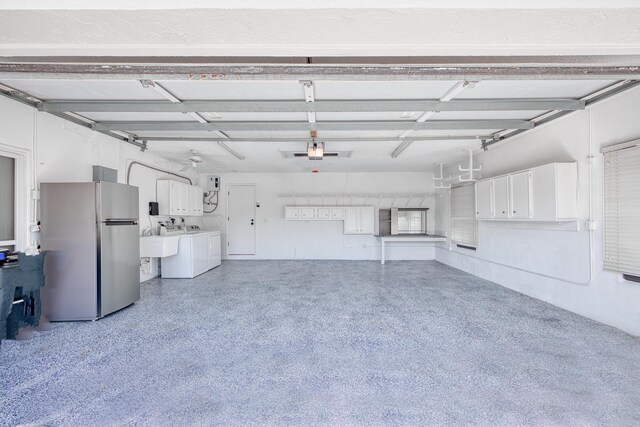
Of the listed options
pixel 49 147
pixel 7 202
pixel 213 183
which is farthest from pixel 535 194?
pixel 213 183

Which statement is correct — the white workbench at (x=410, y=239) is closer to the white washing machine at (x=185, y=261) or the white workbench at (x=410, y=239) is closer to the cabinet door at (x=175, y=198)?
the white washing machine at (x=185, y=261)

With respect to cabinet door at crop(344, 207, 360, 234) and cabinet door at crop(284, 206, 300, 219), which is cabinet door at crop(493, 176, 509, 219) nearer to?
cabinet door at crop(344, 207, 360, 234)

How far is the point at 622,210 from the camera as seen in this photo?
3.06 meters

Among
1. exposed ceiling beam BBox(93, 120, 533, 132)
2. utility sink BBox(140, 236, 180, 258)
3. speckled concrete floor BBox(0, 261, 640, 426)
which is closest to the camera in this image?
speckled concrete floor BBox(0, 261, 640, 426)

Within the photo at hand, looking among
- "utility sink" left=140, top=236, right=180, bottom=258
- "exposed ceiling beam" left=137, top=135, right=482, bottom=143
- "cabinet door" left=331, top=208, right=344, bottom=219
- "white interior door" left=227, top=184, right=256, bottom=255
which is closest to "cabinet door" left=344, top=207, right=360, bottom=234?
"cabinet door" left=331, top=208, right=344, bottom=219

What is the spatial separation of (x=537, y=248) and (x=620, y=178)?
148 centimetres

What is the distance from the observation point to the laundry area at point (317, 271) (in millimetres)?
1567

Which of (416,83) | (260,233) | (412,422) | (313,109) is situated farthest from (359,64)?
(260,233)

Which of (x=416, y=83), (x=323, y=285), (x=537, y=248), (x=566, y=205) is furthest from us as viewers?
(x=323, y=285)

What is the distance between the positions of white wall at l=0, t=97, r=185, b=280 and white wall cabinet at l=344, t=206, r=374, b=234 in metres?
5.02

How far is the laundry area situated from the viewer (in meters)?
1.57

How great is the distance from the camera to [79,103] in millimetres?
3223

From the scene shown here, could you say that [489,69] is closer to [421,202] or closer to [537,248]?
[537,248]

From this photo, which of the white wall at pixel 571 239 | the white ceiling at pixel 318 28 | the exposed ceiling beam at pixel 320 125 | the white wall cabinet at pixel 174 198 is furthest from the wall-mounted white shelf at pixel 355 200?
the white ceiling at pixel 318 28
